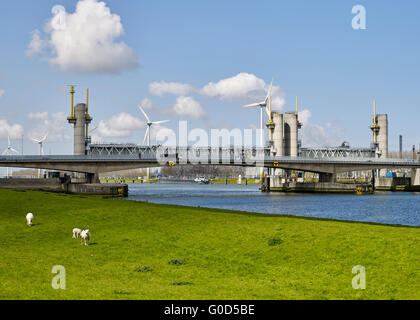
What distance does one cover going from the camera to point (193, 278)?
18422mm

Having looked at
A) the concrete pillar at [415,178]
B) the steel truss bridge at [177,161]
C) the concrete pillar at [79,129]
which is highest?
the concrete pillar at [79,129]

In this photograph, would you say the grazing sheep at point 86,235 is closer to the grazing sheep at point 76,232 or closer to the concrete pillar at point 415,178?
the grazing sheep at point 76,232

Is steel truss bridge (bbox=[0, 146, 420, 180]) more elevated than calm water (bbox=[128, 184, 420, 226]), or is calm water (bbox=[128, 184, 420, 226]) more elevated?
steel truss bridge (bbox=[0, 146, 420, 180])

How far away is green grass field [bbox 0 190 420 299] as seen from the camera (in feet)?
52.9

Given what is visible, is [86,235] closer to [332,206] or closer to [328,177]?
[332,206]

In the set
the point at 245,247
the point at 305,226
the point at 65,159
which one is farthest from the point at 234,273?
the point at 65,159

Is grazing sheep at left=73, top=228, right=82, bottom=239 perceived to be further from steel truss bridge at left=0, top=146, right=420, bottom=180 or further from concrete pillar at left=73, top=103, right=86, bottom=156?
concrete pillar at left=73, top=103, right=86, bottom=156

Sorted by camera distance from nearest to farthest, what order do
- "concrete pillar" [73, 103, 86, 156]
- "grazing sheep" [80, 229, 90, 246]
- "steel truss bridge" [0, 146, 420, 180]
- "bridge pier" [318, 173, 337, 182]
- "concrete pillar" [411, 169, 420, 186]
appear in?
"grazing sheep" [80, 229, 90, 246]
"steel truss bridge" [0, 146, 420, 180]
"bridge pier" [318, 173, 337, 182]
"concrete pillar" [73, 103, 86, 156]
"concrete pillar" [411, 169, 420, 186]

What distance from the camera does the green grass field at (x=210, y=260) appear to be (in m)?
16.1

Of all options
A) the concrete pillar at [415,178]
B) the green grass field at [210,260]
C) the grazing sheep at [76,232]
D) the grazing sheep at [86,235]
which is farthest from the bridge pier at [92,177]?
the concrete pillar at [415,178]

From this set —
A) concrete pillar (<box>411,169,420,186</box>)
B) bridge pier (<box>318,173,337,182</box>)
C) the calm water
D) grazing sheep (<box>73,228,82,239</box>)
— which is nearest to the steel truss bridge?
bridge pier (<box>318,173,337,182</box>)

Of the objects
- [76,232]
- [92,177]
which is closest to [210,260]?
[76,232]
